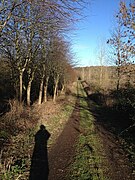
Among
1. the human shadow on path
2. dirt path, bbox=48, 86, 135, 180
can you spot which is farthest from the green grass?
the human shadow on path

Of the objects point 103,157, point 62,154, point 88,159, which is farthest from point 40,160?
point 103,157

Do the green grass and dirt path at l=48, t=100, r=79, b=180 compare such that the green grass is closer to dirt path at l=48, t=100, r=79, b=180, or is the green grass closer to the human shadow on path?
dirt path at l=48, t=100, r=79, b=180

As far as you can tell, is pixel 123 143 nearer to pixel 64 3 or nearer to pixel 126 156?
pixel 126 156

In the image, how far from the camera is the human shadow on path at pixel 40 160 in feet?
23.4

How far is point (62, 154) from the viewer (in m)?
9.29

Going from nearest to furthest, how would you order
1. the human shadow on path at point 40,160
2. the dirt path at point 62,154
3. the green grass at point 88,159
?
1. the human shadow on path at point 40,160
2. the green grass at point 88,159
3. the dirt path at point 62,154

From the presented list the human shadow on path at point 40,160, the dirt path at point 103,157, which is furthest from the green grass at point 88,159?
the human shadow on path at point 40,160

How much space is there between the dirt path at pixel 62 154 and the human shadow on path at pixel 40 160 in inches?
7.2

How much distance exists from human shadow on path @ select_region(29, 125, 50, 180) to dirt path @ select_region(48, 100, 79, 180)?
183 mm

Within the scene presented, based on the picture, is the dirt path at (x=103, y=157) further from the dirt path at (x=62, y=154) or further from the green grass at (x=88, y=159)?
the green grass at (x=88, y=159)

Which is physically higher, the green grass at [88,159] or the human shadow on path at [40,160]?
the human shadow on path at [40,160]

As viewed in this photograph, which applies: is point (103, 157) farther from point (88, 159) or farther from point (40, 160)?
point (40, 160)

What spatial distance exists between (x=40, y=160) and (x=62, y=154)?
1210 mm

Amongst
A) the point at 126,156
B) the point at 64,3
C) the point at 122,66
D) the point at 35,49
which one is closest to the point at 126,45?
the point at 122,66
